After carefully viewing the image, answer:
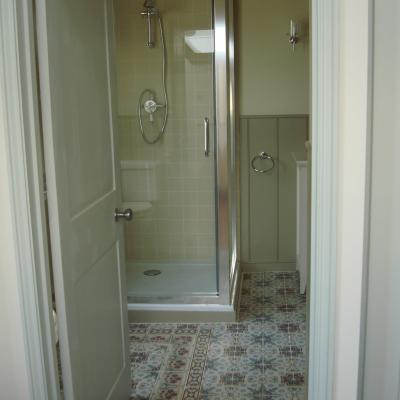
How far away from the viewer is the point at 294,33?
386 centimetres

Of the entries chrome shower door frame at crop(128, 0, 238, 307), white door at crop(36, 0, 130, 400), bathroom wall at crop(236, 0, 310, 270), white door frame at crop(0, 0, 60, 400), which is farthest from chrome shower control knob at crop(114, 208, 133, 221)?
bathroom wall at crop(236, 0, 310, 270)

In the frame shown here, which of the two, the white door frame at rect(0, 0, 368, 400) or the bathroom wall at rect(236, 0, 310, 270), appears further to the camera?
the bathroom wall at rect(236, 0, 310, 270)

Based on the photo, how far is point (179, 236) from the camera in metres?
4.14

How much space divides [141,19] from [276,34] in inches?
37.9

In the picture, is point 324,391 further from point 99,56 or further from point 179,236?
point 179,236

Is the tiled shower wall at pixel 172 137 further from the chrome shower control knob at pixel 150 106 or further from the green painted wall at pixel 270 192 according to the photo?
the green painted wall at pixel 270 192

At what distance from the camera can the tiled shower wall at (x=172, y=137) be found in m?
3.77

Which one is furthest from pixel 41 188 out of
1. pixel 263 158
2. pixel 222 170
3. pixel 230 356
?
pixel 263 158

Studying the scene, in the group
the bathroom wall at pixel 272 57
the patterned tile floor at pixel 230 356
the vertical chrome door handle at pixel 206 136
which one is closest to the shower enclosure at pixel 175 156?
the vertical chrome door handle at pixel 206 136

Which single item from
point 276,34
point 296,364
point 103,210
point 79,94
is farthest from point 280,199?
point 79,94

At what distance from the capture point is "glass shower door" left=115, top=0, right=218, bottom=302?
3.69 metres

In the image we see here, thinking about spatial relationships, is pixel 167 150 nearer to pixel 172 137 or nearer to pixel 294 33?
pixel 172 137

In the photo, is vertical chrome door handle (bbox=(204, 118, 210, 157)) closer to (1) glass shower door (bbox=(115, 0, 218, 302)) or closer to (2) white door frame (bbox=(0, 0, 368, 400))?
(1) glass shower door (bbox=(115, 0, 218, 302))

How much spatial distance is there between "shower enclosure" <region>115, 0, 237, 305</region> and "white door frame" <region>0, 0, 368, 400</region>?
177 centimetres
